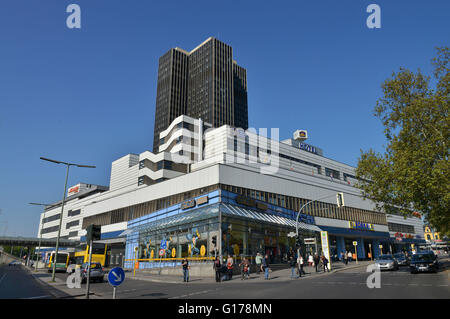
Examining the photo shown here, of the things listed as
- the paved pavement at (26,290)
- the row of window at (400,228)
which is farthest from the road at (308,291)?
the row of window at (400,228)

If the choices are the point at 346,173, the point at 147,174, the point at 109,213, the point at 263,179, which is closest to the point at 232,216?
the point at 263,179

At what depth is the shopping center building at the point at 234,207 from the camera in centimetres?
3291

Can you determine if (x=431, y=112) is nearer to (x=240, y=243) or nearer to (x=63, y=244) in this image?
(x=240, y=243)

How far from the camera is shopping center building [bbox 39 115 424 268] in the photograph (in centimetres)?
3291

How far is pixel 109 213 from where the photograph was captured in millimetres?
66000

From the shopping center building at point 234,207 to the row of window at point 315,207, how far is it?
0.47ft

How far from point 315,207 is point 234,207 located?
2424 centimetres

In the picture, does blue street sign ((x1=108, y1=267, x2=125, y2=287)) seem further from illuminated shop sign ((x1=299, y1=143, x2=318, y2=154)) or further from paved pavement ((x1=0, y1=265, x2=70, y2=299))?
illuminated shop sign ((x1=299, y1=143, x2=318, y2=154))

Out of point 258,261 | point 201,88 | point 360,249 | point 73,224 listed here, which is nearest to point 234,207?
→ point 258,261

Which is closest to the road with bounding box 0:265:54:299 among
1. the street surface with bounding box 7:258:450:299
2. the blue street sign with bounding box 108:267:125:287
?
the street surface with bounding box 7:258:450:299

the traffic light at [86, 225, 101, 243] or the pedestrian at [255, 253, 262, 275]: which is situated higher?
the traffic light at [86, 225, 101, 243]

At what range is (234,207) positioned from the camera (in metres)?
34.2

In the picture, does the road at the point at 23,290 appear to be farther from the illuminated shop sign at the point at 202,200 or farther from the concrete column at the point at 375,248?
the concrete column at the point at 375,248

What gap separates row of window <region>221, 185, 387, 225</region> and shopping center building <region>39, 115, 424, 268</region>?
14 cm
